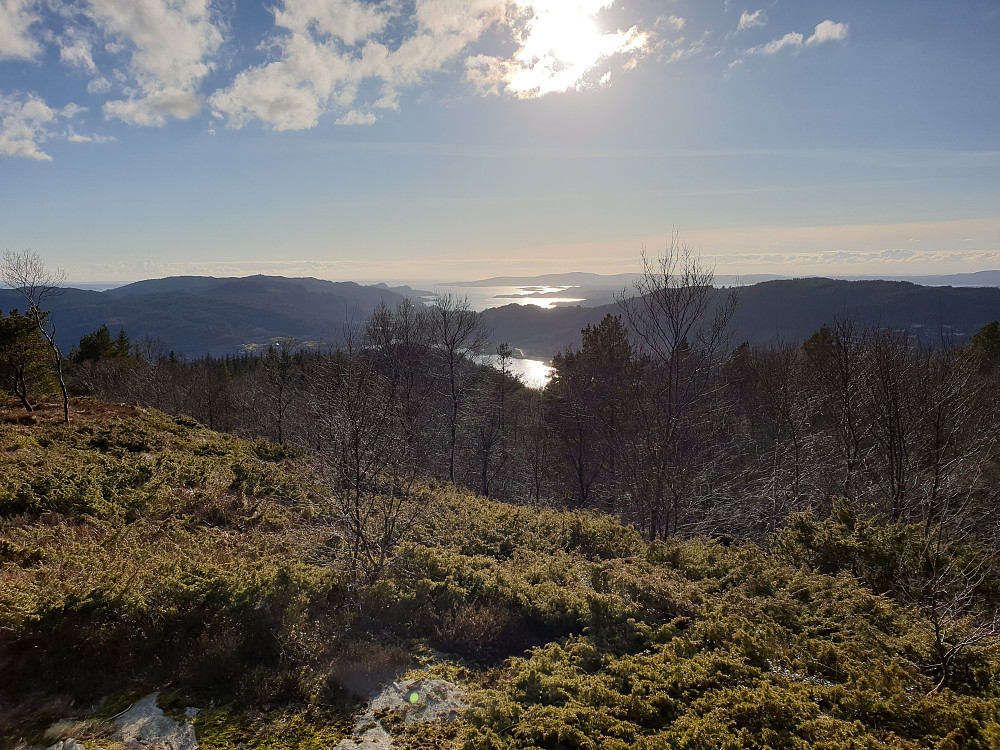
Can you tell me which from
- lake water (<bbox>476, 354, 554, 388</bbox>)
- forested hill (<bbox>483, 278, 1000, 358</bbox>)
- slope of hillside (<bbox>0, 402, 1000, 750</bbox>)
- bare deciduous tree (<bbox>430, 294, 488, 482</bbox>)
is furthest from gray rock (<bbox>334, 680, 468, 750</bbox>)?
forested hill (<bbox>483, 278, 1000, 358</bbox>)

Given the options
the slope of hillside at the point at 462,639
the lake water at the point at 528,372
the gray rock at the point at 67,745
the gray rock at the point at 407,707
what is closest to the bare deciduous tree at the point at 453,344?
the lake water at the point at 528,372

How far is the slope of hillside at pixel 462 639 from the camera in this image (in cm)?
456

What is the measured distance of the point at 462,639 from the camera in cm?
716

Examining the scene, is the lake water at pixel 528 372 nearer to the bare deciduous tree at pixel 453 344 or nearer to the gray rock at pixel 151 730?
the bare deciduous tree at pixel 453 344

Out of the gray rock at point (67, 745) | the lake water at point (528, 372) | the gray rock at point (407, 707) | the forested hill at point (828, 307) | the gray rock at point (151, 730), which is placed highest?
the forested hill at point (828, 307)

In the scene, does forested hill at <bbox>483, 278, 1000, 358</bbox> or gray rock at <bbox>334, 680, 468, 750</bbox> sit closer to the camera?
gray rock at <bbox>334, 680, 468, 750</bbox>

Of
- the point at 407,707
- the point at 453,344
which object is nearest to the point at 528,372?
the point at 453,344

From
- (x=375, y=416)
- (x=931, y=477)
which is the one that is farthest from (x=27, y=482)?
(x=931, y=477)

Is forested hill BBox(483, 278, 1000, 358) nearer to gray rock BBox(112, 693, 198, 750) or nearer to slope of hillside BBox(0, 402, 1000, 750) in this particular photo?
slope of hillside BBox(0, 402, 1000, 750)

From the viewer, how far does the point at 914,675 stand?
4973 millimetres

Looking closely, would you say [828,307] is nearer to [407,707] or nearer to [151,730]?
[407,707]

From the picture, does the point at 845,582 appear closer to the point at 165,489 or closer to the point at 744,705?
the point at 744,705

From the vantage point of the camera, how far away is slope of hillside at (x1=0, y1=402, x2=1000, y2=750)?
456cm

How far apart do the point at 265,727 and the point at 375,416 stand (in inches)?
193
